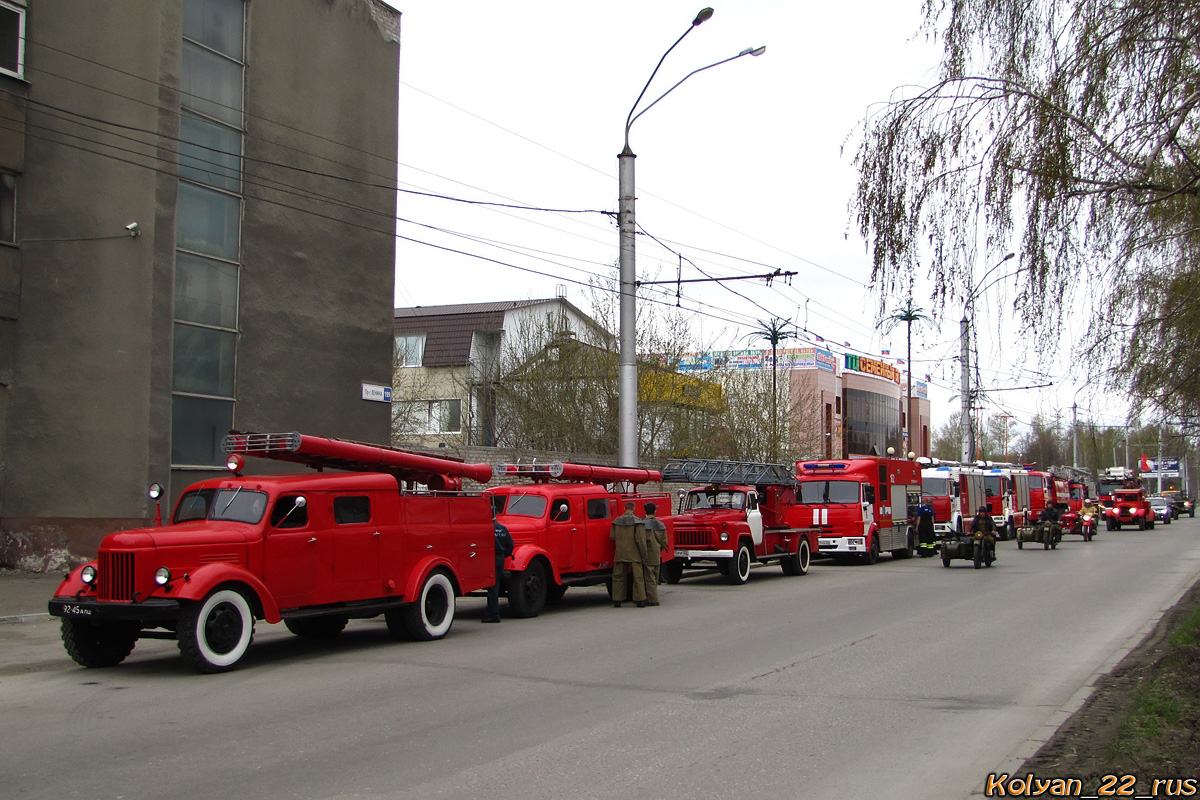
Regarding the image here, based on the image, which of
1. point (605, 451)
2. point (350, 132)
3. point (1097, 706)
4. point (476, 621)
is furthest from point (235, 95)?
point (1097, 706)

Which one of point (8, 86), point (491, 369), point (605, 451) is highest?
point (8, 86)

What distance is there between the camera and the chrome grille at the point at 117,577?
406 inches

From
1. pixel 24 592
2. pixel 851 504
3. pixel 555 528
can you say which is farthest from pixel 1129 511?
pixel 24 592

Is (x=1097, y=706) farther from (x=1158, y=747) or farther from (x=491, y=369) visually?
(x=491, y=369)

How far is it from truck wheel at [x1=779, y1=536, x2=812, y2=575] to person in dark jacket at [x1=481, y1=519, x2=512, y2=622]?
1042cm

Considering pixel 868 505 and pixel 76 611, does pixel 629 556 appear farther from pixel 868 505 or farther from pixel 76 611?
pixel 868 505

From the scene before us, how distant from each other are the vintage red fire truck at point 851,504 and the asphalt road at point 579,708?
11.6 metres

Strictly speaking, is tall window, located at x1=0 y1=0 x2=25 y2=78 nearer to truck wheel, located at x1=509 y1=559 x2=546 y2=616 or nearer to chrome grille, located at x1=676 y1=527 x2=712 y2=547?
truck wheel, located at x1=509 y1=559 x2=546 y2=616

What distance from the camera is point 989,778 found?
652 cm

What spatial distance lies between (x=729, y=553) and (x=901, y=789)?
14787 mm

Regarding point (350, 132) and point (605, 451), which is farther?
point (605, 451)

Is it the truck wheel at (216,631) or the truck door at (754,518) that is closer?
the truck wheel at (216,631)

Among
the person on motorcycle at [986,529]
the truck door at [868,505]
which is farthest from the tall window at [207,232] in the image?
the person on motorcycle at [986,529]

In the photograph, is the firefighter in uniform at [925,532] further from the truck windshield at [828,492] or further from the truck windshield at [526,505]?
the truck windshield at [526,505]
